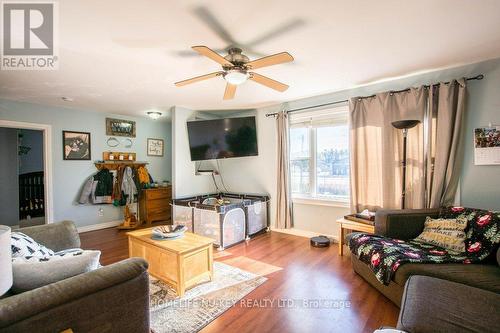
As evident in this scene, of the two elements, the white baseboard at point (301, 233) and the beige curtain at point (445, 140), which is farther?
the white baseboard at point (301, 233)

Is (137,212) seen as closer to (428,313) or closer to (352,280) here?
(352,280)

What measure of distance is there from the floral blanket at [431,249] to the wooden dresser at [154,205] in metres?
3.82

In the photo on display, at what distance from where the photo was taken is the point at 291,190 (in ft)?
12.6

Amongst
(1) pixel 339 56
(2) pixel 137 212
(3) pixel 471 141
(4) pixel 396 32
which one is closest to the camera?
(4) pixel 396 32

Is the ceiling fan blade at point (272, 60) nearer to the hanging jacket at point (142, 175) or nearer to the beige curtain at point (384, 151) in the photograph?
the beige curtain at point (384, 151)

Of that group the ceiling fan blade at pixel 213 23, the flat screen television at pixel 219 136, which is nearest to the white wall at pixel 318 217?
the flat screen television at pixel 219 136

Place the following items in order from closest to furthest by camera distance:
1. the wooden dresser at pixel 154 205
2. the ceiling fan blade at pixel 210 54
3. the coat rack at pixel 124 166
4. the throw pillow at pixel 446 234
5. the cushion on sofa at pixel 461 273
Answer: the cushion on sofa at pixel 461 273, the ceiling fan blade at pixel 210 54, the throw pillow at pixel 446 234, the coat rack at pixel 124 166, the wooden dresser at pixel 154 205

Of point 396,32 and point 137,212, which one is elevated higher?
point 396,32

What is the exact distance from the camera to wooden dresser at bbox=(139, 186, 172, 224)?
4.52m

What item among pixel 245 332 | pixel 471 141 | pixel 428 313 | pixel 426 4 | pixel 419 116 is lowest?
pixel 245 332

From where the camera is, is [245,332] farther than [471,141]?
No

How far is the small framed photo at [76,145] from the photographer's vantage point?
12.9 feet

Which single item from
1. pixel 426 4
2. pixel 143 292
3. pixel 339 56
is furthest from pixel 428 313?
pixel 339 56

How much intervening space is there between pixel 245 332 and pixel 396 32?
8.23 ft
